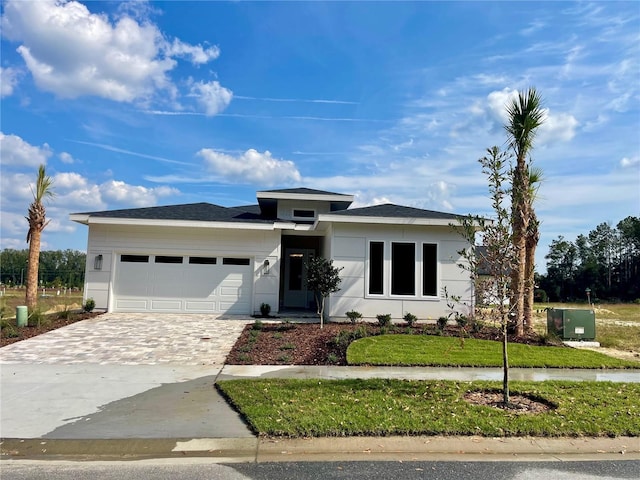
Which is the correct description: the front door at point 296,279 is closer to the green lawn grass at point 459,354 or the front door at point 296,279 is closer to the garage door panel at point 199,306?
the garage door panel at point 199,306

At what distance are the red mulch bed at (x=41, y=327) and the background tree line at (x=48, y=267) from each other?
119 ft

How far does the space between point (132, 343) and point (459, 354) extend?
766cm

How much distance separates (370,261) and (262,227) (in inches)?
163

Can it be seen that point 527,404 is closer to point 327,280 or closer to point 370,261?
point 327,280

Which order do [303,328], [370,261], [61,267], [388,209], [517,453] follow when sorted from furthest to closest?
1. [61,267]
2. [388,209]
3. [370,261]
4. [303,328]
5. [517,453]

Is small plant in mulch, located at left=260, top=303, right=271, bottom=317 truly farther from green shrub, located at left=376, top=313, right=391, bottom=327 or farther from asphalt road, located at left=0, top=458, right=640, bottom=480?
asphalt road, located at left=0, top=458, right=640, bottom=480

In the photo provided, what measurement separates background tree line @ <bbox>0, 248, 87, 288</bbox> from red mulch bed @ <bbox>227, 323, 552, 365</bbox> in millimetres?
41839

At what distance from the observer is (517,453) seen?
4.70 meters

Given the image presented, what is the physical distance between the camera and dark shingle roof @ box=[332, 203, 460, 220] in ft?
48.6

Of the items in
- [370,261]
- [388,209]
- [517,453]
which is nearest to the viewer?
[517,453]

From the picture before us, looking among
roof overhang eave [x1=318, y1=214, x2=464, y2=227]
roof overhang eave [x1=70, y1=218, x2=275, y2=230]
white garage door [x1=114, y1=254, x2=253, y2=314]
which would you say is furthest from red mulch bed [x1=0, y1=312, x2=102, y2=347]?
roof overhang eave [x1=318, y1=214, x2=464, y2=227]

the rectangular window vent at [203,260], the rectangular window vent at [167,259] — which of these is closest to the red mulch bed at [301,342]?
the rectangular window vent at [203,260]

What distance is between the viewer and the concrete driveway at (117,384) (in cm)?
515

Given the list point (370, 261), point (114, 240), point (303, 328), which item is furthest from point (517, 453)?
point (114, 240)
